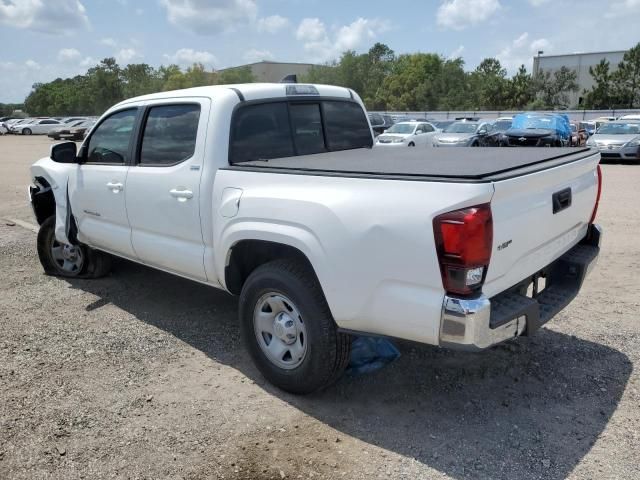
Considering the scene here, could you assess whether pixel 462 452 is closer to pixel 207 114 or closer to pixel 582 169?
pixel 582 169

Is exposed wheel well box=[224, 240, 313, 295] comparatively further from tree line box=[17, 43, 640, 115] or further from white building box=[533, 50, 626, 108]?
white building box=[533, 50, 626, 108]

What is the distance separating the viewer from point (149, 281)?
5.93m

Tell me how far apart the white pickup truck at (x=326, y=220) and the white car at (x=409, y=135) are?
17.7 metres

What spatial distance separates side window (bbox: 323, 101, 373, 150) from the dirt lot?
71.8 inches

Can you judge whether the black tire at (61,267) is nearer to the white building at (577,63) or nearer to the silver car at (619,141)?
the silver car at (619,141)

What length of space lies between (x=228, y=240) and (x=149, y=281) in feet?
8.70

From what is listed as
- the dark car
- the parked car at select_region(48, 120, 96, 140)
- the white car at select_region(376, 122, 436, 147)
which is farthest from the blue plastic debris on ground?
the parked car at select_region(48, 120, 96, 140)

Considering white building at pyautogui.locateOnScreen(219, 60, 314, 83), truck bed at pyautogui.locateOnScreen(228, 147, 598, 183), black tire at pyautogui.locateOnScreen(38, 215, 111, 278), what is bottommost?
black tire at pyautogui.locateOnScreen(38, 215, 111, 278)

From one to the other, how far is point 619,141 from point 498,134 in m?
4.73

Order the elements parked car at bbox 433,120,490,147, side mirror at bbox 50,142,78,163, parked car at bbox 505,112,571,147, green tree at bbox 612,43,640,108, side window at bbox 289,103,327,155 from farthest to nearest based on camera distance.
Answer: green tree at bbox 612,43,640,108 → parked car at bbox 433,120,490,147 → parked car at bbox 505,112,571,147 → side mirror at bbox 50,142,78,163 → side window at bbox 289,103,327,155

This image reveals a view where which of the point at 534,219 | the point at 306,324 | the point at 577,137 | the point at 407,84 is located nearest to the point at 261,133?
the point at 306,324

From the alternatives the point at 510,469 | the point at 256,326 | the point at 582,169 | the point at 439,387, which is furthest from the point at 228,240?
the point at 582,169

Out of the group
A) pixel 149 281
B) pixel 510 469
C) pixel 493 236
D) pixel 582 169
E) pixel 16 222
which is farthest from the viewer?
pixel 16 222

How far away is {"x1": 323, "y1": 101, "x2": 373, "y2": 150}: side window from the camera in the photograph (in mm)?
4777
